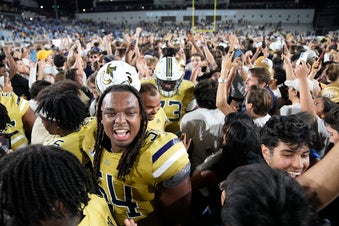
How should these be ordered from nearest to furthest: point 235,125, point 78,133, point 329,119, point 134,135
Answer: point 134,135 → point 235,125 → point 78,133 → point 329,119

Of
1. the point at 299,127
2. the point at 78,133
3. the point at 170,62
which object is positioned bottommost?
the point at 78,133

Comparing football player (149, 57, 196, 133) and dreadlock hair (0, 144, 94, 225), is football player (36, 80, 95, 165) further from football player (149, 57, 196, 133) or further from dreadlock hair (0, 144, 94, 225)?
football player (149, 57, 196, 133)

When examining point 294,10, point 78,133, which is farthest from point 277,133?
point 294,10

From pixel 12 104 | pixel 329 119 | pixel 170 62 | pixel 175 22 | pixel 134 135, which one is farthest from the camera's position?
pixel 175 22

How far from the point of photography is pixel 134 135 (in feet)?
6.01

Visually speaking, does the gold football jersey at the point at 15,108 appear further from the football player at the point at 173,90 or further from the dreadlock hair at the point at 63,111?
the football player at the point at 173,90

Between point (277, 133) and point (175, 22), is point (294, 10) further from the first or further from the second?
point (277, 133)

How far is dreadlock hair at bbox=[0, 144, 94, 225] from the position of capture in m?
1.04

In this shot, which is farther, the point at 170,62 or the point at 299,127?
the point at 170,62

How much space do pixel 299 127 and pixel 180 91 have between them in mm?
1828

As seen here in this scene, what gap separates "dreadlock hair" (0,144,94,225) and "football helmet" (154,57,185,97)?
7.36 feet

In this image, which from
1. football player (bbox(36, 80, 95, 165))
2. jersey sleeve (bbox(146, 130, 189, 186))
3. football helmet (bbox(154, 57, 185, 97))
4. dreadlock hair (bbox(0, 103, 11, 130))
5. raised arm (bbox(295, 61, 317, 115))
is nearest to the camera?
jersey sleeve (bbox(146, 130, 189, 186))

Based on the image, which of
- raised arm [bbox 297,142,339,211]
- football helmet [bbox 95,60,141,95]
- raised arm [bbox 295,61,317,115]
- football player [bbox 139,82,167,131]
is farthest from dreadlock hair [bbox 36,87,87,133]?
raised arm [bbox 295,61,317,115]

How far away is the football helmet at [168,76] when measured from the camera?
3340mm
